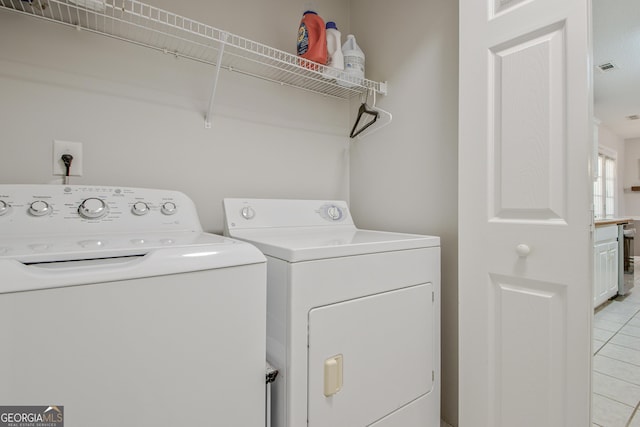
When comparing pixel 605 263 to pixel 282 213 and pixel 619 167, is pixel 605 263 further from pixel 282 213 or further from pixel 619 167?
pixel 619 167

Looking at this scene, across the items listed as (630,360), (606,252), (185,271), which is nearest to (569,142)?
(185,271)

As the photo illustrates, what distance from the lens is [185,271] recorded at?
2.46 ft

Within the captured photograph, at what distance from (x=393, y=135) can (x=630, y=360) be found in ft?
7.60

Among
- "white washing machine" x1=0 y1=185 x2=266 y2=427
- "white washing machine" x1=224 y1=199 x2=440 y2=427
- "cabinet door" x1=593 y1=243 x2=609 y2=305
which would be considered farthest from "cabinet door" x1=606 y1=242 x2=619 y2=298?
"white washing machine" x1=0 y1=185 x2=266 y2=427

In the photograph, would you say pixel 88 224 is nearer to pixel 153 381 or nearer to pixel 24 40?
pixel 153 381

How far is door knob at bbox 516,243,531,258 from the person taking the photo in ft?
3.49

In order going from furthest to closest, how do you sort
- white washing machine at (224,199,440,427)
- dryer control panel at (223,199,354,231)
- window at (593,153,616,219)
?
window at (593,153,616,219), dryer control panel at (223,199,354,231), white washing machine at (224,199,440,427)

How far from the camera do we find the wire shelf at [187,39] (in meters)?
1.12

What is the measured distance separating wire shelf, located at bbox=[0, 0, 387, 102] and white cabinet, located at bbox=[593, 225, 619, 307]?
2.69 metres

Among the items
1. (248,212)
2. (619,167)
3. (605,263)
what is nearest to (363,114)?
(248,212)

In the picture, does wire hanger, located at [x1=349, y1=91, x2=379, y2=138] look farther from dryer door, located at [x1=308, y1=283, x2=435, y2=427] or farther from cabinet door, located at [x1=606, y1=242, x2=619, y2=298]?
cabinet door, located at [x1=606, y1=242, x2=619, y2=298]

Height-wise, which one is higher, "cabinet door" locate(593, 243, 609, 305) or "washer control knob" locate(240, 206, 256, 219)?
"washer control knob" locate(240, 206, 256, 219)

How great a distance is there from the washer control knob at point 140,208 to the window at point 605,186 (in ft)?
23.9

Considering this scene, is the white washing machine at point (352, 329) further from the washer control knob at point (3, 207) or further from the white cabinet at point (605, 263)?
the white cabinet at point (605, 263)
